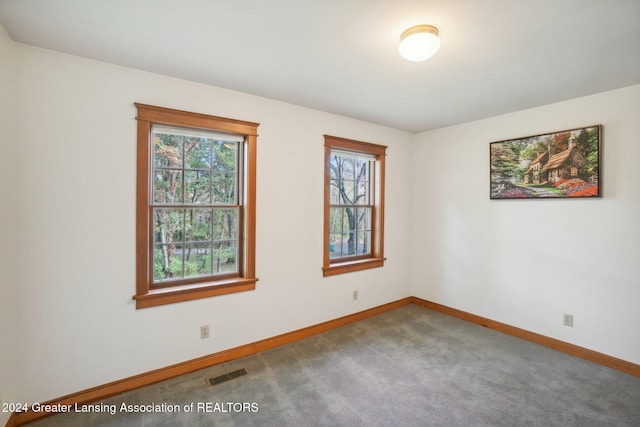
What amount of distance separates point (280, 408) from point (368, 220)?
2.54m

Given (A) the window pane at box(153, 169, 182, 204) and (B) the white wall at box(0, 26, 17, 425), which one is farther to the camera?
(A) the window pane at box(153, 169, 182, 204)

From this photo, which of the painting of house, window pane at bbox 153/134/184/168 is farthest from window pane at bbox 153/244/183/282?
the painting of house

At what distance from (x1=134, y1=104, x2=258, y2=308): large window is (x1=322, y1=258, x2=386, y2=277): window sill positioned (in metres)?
0.97

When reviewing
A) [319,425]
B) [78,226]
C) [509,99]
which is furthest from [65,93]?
[509,99]

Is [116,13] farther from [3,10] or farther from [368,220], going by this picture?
[368,220]

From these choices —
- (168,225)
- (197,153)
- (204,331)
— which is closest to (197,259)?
(168,225)

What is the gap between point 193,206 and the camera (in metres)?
2.56

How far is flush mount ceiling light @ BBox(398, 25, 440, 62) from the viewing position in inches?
66.2

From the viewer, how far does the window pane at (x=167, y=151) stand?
96.7 inches

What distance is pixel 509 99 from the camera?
288 centimetres

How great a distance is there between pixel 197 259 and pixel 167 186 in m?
0.72

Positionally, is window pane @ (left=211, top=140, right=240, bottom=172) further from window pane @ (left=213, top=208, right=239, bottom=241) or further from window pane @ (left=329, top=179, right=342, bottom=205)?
window pane @ (left=329, top=179, right=342, bottom=205)

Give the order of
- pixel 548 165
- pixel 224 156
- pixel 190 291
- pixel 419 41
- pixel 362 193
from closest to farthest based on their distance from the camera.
→ pixel 419 41, pixel 190 291, pixel 224 156, pixel 548 165, pixel 362 193

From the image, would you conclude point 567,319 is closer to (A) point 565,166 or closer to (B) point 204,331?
(A) point 565,166
